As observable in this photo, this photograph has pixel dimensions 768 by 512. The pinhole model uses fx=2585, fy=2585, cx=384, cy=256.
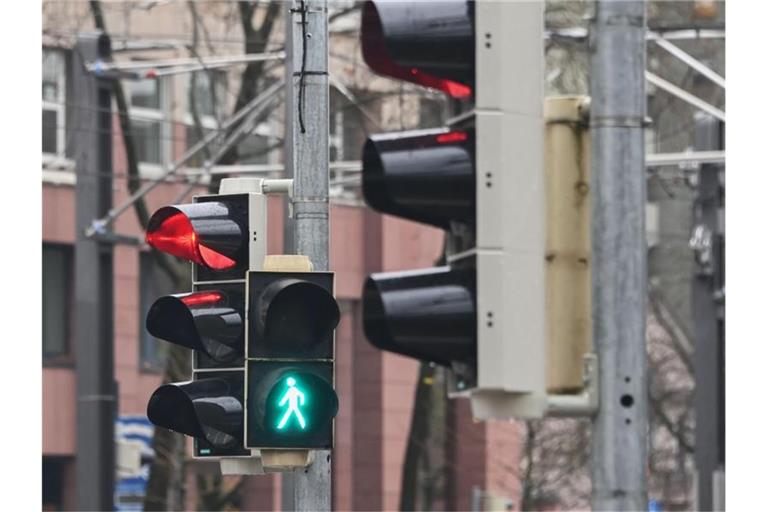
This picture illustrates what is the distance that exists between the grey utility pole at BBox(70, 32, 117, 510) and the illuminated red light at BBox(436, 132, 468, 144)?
18493mm

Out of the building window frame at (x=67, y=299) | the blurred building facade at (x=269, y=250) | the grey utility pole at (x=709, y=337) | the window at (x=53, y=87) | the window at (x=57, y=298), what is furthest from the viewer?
the building window frame at (x=67, y=299)

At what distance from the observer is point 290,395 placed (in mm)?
9602

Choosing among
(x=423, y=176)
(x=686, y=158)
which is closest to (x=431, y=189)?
(x=423, y=176)

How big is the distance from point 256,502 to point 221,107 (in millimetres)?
8878

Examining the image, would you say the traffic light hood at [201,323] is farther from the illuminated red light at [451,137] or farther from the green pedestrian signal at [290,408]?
the illuminated red light at [451,137]

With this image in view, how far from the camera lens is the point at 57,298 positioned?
40625mm

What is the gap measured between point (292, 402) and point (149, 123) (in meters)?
32.4

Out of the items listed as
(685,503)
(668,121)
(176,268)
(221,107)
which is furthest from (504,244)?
(685,503)

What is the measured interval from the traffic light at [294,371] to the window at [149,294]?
31.8 metres

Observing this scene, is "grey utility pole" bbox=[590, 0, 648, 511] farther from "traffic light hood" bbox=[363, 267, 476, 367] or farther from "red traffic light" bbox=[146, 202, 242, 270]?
"red traffic light" bbox=[146, 202, 242, 270]

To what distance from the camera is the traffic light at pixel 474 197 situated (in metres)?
6.44

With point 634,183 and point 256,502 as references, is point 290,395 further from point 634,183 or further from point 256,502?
point 256,502

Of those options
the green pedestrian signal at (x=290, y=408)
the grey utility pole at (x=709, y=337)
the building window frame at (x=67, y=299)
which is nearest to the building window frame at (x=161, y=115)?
the building window frame at (x=67, y=299)

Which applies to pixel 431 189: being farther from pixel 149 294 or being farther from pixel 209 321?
pixel 149 294
